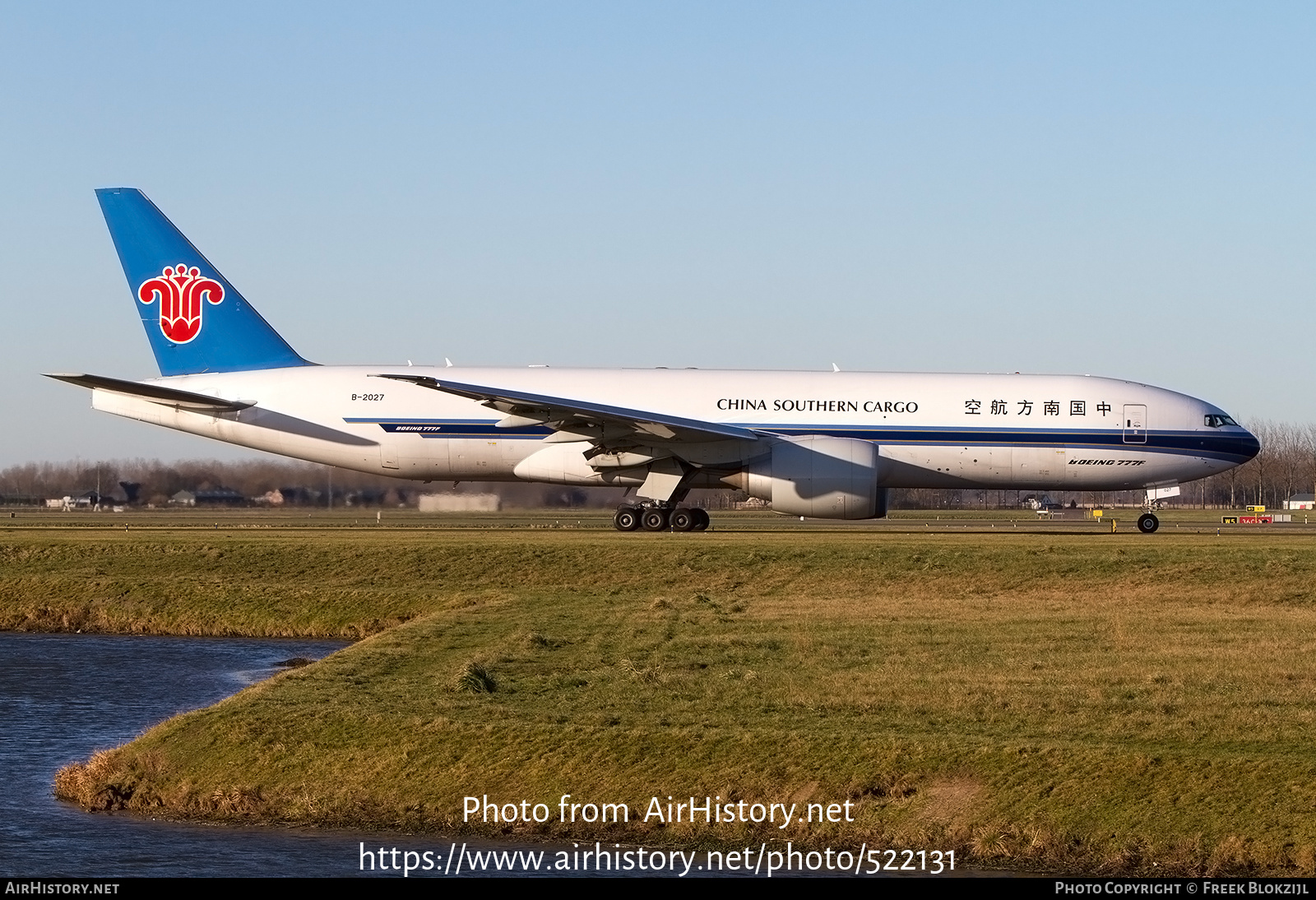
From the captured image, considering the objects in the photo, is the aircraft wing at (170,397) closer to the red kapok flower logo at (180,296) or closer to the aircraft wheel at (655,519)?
the red kapok flower logo at (180,296)

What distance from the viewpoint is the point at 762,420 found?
35094mm

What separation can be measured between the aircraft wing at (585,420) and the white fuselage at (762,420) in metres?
0.97

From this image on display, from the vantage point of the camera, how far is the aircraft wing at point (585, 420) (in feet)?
104

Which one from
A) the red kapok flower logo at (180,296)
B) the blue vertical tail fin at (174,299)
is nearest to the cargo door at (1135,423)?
the blue vertical tail fin at (174,299)

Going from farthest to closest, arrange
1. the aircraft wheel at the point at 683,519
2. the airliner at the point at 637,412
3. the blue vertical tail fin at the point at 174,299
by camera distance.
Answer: the blue vertical tail fin at the point at 174,299 → the aircraft wheel at the point at 683,519 → the airliner at the point at 637,412

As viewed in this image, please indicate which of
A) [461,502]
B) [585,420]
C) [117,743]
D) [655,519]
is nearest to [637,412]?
[585,420]

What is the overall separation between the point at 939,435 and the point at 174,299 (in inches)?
759

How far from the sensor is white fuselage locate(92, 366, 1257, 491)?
35000 millimetres

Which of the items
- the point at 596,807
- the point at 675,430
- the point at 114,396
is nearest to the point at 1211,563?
the point at 675,430

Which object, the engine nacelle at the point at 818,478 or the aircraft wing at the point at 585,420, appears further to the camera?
the engine nacelle at the point at 818,478

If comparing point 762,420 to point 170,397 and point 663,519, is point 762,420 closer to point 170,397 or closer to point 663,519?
point 663,519

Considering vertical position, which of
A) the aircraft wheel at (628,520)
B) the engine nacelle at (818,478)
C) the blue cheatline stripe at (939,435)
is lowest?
the aircraft wheel at (628,520)

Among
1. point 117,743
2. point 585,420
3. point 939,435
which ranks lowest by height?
point 117,743

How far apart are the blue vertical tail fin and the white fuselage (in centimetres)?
61
